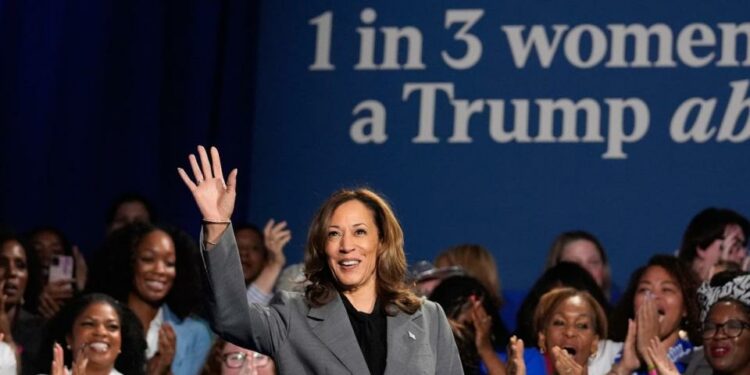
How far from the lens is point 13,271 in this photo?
17.9ft

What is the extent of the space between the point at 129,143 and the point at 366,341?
430 centimetres

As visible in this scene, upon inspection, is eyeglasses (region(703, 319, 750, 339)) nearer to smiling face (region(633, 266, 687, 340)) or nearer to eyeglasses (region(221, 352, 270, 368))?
smiling face (region(633, 266, 687, 340))

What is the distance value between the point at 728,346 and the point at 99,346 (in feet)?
6.22

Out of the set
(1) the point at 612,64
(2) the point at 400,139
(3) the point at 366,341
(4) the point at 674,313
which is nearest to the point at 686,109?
(1) the point at 612,64

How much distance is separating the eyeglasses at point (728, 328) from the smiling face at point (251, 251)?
2.36 m

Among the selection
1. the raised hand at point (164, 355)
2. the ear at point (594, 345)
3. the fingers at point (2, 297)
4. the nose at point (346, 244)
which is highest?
the nose at point (346, 244)

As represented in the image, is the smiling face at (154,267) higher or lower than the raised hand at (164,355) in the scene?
higher

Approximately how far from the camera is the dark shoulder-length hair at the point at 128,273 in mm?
5566

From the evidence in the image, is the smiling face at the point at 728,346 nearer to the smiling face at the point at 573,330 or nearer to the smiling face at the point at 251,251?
the smiling face at the point at 573,330

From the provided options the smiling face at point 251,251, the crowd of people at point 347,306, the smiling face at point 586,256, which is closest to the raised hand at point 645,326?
the crowd of people at point 347,306

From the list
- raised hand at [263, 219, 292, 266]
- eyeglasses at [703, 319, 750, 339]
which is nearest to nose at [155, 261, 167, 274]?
raised hand at [263, 219, 292, 266]

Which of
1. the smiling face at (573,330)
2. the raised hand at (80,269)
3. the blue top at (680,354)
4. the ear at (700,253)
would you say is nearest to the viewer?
the smiling face at (573,330)

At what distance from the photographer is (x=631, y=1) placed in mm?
7531

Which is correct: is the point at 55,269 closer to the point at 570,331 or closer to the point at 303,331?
the point at 570,331
